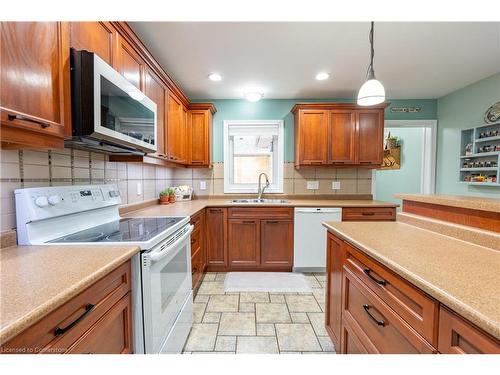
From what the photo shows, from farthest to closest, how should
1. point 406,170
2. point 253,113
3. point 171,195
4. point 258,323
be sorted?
point 406,170 < point 253,113 < point 171,195 < point 258,323

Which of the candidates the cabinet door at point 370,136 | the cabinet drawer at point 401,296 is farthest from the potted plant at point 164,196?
the cabinet door at point 370,136

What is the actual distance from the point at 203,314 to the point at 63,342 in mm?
1470

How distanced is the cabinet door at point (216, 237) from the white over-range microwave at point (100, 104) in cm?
144

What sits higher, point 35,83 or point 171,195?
point 35,83

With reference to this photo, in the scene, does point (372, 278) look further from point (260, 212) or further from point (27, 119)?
point (260, 212)

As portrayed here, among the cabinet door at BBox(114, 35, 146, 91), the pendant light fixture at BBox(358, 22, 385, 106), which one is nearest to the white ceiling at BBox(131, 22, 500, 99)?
the cabinet door at BBox(114, 35, 146, 91)

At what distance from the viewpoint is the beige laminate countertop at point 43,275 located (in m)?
0.53

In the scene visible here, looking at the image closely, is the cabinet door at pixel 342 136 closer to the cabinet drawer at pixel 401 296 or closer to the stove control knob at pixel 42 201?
the cabinet drawer at pixel 401 296

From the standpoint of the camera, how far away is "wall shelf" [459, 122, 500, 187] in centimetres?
256

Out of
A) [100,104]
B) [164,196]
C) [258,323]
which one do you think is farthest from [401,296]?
[164,196]

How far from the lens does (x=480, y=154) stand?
269 centimetres

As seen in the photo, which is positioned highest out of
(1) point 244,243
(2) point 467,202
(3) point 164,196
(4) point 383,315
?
(2) point 467,202

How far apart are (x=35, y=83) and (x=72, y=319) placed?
890 millimetres
